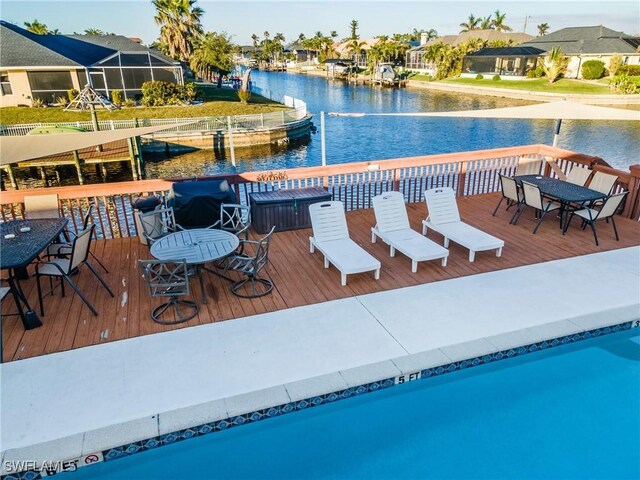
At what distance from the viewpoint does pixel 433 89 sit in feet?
168

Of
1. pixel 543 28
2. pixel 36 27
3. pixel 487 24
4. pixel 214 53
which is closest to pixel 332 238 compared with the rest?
pixel 214 53

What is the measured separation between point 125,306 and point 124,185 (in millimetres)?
2192

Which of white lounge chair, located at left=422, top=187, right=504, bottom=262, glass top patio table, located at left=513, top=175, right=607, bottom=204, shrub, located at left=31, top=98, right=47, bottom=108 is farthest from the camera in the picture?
shrub, located at left=31, top=98, right=47, bottom=108

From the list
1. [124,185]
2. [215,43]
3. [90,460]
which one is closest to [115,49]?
[215,43]

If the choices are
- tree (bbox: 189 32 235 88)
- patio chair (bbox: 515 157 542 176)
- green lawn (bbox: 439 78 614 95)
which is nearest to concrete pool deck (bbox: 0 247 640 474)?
patio chair (bbox: 515 157 542 176)

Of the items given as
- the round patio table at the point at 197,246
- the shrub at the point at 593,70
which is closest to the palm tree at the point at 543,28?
the shrub at the point at 593,70

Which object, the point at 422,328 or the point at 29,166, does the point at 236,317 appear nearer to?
the point at 422,328

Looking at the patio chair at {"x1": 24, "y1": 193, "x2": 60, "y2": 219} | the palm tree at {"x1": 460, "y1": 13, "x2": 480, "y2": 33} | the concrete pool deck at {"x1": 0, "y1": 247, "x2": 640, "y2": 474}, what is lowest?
the concrete pool deck at {"x1": 0, "y1": 247, "x2": 640, "y2": 474}

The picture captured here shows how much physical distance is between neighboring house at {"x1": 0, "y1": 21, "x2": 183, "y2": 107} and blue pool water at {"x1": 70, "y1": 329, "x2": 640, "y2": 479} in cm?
3205

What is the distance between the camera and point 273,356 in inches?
162

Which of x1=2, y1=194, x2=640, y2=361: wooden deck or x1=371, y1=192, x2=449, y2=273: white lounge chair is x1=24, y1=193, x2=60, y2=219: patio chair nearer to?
x1=2, y1=194, x2=640, y2=361: wooden deck

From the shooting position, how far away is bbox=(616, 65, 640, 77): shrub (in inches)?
1523

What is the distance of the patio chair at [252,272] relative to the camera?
5105 mm

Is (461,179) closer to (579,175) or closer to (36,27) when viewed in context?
(579,175)
